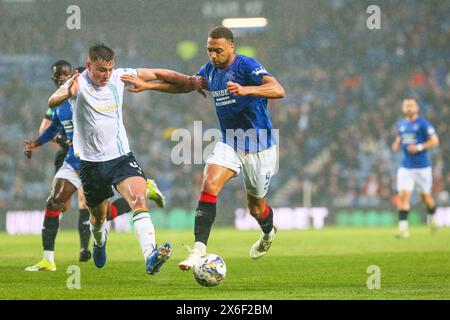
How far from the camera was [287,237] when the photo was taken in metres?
18.3

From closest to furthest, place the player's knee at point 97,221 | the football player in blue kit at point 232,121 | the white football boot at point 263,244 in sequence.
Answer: the football player in blue kit at point 232,121, the player's knee at point 97,221, the white football boot at point 263,244

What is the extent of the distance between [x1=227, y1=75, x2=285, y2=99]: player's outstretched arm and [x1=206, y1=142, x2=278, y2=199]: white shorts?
0.91 metres

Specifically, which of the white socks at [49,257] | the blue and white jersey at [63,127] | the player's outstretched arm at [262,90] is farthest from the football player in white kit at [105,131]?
the blue and white jersey at [63,127]

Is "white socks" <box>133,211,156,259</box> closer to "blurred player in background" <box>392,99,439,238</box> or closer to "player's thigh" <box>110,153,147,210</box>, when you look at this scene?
"player's thigh" <box>110,153,147,210</box>

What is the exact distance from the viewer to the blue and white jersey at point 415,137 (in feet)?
59.2

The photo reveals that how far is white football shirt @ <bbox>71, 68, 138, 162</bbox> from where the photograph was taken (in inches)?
359

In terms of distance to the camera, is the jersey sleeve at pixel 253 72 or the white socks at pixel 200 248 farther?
the jersey sleeve at pixel 253 72

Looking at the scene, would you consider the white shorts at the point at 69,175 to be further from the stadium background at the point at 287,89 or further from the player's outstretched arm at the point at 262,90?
the stadium background at the point at 287,89

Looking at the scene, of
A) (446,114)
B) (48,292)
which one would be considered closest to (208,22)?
(446,114)

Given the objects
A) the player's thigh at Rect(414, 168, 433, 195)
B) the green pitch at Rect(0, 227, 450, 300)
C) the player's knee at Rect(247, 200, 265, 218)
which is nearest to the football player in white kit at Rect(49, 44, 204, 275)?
the green pitch at Rect(0, 227, 450, 300)

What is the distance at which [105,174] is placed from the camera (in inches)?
361

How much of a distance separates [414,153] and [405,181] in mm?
635

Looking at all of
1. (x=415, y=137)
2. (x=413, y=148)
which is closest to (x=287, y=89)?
(x=415, y=137)

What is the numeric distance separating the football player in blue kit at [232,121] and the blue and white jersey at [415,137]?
8.62m
